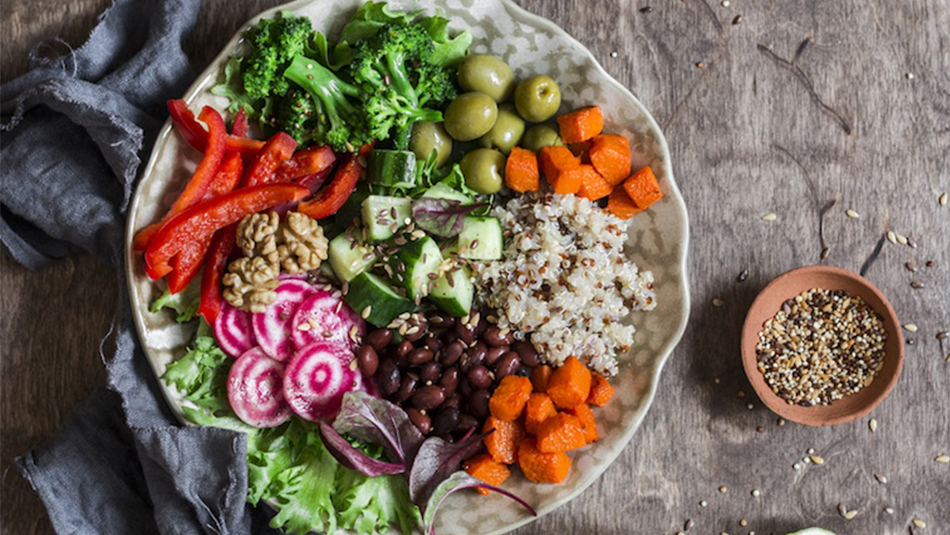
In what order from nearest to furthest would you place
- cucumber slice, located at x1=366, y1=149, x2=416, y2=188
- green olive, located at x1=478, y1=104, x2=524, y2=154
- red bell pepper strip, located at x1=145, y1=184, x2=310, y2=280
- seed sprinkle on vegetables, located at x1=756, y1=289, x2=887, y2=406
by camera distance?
red bell pepper strip, located at x1=145, y1=184, x2=310, y2=280 < cucumber slice, located at x1=366, y1=149, x2=416, y2=188 < green olive, located at x1=478, y1=104, x2=524, y2=154 < seed sprinkle on vegetables, located at x1=756, y1=289, x2=887, y2=406

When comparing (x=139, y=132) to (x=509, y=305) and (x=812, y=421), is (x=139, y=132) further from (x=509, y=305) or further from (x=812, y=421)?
(x=812, y=421)

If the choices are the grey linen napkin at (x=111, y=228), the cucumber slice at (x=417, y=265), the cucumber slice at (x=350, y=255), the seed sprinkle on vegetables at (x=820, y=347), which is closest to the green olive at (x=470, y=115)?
the cucumber slice at (x=417, y=265)

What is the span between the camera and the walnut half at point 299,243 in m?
2.53

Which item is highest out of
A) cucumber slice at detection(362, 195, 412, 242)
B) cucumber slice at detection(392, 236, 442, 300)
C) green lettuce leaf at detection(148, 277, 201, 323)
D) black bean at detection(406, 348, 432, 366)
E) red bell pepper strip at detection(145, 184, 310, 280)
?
red bell pepper strip at detection(145, 184, 310, 280)

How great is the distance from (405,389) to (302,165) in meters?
0.81

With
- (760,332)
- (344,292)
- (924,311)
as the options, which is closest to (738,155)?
(760,332)

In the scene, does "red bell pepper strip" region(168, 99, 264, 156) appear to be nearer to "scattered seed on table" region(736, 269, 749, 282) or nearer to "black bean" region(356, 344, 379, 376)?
"black bean" region(356, 344, 379, 376)

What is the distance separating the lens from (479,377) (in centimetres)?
263

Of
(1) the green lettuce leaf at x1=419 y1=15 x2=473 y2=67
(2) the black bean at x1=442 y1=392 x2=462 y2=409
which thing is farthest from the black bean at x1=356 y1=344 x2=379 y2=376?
(1) the green lettuce leaf at x1=419 y1=15 x2=473 y2=67

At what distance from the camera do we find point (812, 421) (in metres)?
2.75

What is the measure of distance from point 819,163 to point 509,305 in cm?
126

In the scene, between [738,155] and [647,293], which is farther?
[738,155]

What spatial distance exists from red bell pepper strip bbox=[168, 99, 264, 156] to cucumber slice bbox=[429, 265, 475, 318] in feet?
2.41

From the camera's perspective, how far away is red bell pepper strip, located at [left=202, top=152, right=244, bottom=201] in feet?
8.36
